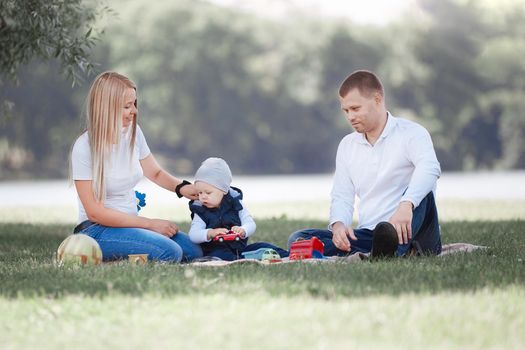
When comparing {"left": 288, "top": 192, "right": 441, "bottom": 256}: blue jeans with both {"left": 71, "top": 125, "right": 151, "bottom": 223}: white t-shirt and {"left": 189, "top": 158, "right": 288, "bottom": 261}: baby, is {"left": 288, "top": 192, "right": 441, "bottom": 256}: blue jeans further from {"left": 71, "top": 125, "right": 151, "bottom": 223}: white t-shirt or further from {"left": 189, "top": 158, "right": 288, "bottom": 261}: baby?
{"left": 71, "top": 125, "right": 151, "bottom": 223}: white t-shirt

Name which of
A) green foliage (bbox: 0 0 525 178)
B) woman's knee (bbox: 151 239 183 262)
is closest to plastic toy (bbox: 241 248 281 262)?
woman's knee (bbox: 151 239 183 262)

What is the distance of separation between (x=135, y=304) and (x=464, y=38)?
235ft

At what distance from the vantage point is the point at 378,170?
7.39 m

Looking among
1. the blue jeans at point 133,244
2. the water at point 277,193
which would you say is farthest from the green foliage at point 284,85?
the blue jeans at point 133,244

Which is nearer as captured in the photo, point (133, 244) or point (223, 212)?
point (133, 244)

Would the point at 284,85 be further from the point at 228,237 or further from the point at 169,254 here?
the point at 169,254

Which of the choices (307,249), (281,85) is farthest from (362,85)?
(281,85)

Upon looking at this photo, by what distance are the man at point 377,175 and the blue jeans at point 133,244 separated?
4.20ft

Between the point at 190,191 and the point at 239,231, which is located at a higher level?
the point at 190,191

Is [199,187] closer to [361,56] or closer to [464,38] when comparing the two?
[361,56]

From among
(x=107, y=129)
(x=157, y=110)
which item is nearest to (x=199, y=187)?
(x=107, y=129)

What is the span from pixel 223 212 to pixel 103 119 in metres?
1.23

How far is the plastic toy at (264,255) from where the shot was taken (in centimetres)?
734

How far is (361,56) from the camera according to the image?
218ft
